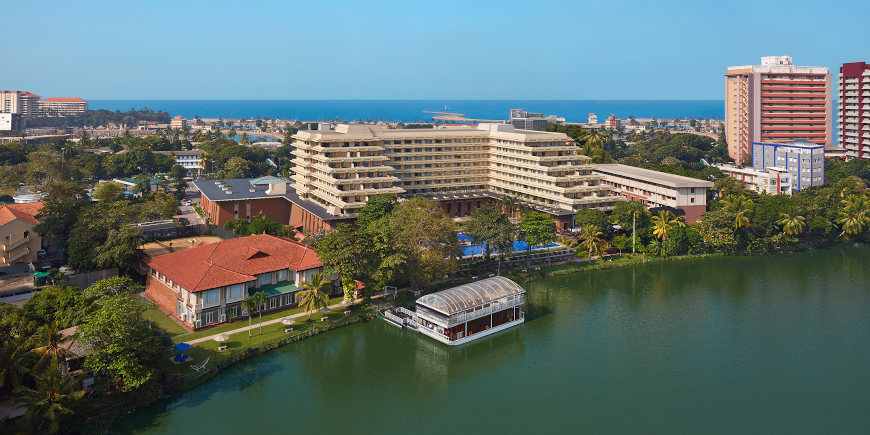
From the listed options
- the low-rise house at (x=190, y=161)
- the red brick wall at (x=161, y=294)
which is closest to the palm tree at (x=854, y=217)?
the red brick wall at (x=161, y=294)

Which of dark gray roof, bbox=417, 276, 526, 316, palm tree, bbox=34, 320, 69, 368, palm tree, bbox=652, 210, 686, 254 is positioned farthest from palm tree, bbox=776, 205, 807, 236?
palm tree, bbox=34, 320, 69, 368

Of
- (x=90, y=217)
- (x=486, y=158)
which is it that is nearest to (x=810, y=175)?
(x=486, y=158)

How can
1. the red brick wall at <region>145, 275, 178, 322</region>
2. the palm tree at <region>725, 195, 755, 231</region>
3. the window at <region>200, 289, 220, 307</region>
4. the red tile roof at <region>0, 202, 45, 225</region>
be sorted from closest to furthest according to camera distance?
the window at <region>200, 289, 220, 307</region> < the red brick wall at <region>145, 275, 178, 322</region> < the red tile roof at <region>0, 202, 45, 225</region> < the palm tree at <region>725, 195, 755, 231</region>

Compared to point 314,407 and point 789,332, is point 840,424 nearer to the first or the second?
point 789,332

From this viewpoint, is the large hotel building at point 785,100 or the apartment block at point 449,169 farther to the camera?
the large hotel building at point 785,100

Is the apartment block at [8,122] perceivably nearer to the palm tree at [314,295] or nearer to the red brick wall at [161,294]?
the red brick wall at [161,294]

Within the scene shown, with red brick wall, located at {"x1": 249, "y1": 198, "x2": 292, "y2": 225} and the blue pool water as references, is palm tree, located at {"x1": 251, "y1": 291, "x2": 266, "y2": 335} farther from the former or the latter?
red brick wall, located at {"x1": 249, "y1": 198, "x2": 292, "y2": 225}

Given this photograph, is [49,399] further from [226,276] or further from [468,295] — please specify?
[468,295]
